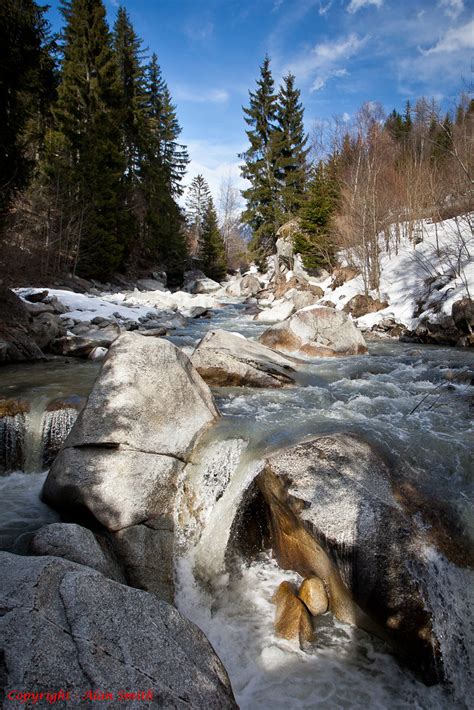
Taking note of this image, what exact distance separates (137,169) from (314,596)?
115 feet

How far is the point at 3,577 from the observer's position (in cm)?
231

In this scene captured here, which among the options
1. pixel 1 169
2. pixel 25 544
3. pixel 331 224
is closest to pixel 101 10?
pixel 331 224

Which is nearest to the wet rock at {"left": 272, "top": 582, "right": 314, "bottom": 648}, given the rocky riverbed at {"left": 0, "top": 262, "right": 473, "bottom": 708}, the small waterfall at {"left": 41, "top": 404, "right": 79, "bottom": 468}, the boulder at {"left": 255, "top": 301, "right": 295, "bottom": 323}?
the rocky riverbed at {"left": 0, "top": 262, "right": 473, "bottom": 708}

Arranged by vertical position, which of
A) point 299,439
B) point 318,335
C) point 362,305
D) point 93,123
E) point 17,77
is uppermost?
point 93,123

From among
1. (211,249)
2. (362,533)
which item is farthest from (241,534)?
(211,249)

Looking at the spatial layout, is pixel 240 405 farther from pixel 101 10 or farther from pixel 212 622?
pixel 101 10

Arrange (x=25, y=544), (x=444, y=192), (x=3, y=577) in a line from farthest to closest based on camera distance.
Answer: (x=444, y=192)
(x=25, y=544)
(x=3, y=577)

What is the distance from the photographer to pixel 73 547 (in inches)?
128

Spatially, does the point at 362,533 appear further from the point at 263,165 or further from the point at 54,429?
the point at 263,165

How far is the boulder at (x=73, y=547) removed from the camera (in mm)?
3199

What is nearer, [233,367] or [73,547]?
[73,547]

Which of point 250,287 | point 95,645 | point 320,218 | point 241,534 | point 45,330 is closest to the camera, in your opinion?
point 95,645

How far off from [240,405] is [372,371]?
3907mm

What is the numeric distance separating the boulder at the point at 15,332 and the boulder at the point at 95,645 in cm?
783
